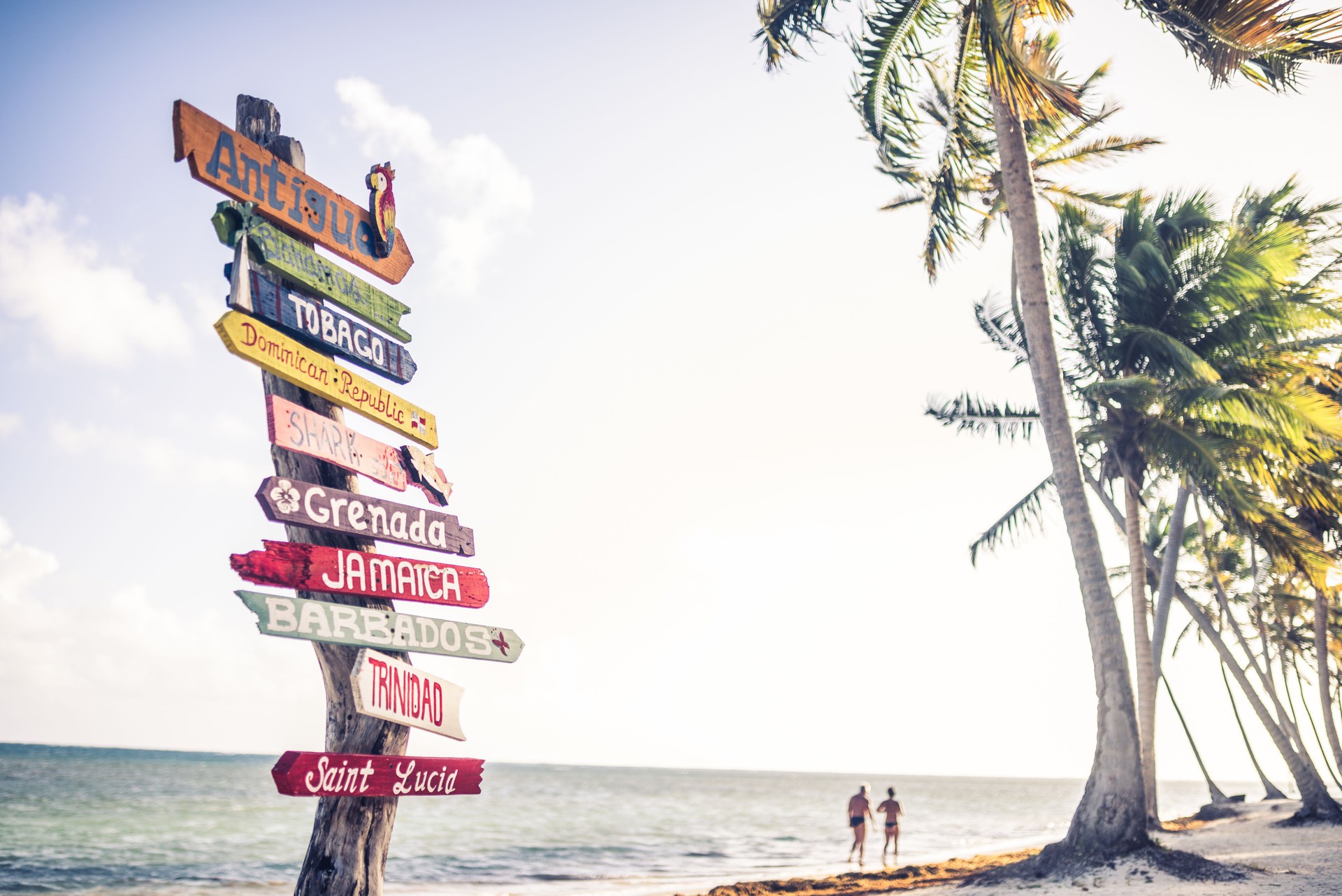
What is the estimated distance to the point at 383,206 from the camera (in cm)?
639

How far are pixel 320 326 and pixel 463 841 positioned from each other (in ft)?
75.7

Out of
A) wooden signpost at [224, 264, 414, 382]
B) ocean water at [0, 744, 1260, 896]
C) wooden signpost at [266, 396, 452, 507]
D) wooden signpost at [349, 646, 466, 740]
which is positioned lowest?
ocean water at [0, 744, 1260, 896]

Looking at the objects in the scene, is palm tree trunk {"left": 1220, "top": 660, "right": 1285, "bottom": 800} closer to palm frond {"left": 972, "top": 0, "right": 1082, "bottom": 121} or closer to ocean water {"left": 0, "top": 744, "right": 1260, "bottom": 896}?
ocean water {"left": 0, "top": 744, "right": 1260, "bottom": 896}

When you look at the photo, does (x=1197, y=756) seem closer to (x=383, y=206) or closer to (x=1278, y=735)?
(x=1278, y=735)

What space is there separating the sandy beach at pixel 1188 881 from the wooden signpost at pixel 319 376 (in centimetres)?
809

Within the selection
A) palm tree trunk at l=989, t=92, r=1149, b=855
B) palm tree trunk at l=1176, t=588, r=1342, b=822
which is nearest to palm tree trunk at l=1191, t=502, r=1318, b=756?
palm tree trunk at l=1176, t=588, r=1342, b=822

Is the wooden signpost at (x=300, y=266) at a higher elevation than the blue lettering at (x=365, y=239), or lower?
lower

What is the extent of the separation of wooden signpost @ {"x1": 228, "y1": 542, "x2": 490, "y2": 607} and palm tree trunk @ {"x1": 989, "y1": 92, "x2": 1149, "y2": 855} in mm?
8170

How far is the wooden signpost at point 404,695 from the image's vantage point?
5.02 meters

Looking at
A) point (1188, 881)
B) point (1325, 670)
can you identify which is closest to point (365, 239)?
Result: point (1188, 881)

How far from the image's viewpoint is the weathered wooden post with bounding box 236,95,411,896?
17.3 feet

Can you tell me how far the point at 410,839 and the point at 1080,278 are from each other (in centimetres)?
2229

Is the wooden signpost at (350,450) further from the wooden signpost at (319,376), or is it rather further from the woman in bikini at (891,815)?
the woman in bikini at (891,815)

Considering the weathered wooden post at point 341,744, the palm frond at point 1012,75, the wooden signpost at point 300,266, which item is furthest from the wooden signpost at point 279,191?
the palm frond at point 1012,75
